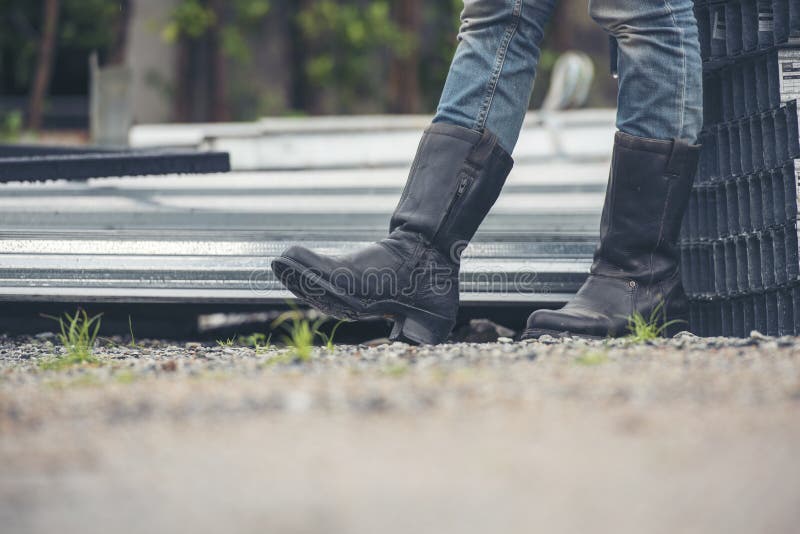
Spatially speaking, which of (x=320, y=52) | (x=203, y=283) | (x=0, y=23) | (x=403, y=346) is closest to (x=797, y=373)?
(x=403, y=346)

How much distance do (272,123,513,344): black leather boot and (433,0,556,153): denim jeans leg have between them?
4 centimetres

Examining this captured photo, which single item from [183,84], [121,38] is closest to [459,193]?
[121,38]

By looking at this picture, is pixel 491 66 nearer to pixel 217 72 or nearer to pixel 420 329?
pixel 420 329

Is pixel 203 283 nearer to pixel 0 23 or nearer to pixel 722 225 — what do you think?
pixel 722 225

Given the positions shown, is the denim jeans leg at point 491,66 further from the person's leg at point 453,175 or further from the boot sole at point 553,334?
the boot sole at point 553,334

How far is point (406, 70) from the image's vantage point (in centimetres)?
1031

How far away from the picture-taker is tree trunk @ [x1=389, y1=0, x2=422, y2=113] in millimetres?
10133

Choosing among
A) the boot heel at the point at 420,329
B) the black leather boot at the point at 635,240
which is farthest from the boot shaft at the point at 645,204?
the boot heel at the point at 420,329

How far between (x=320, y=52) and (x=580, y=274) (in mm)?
9044

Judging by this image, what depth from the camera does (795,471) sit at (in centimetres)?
97

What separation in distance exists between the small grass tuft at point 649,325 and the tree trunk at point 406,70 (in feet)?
26.9

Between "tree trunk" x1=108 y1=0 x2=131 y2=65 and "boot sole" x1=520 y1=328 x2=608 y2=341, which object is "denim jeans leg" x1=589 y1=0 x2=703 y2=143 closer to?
"boot sole" x1=520 y1=328 x2=608 y2=341

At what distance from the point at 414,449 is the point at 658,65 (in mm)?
1193

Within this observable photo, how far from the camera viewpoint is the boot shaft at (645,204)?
6.48 ft
